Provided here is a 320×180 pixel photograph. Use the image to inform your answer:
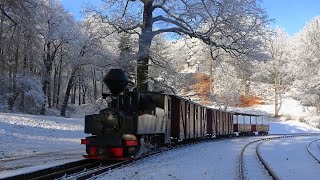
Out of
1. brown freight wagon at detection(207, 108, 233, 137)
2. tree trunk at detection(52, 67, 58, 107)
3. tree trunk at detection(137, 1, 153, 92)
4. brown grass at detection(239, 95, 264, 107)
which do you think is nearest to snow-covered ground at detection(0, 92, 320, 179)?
brown freight wagon at detection(207, 108, 233, 137)

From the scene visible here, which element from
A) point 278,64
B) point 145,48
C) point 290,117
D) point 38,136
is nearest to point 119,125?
point 145,48

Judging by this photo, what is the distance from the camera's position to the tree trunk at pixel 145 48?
78.5ft

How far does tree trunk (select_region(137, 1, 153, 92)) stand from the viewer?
23.9 metres

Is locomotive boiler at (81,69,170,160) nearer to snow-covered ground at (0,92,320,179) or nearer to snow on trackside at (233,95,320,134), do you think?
snow-covered ground at (0,92,320,179)

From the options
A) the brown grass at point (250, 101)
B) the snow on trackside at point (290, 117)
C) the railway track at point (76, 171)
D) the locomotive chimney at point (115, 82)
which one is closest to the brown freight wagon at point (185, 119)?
the railway track at point (76, 171)

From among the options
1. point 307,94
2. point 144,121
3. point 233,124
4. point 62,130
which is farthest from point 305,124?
point 144,121

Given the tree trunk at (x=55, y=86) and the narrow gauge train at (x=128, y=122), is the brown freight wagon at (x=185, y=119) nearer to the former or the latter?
the narrow gauge train at (x=128, y=122)

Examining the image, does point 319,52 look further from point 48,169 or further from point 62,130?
point 48,169

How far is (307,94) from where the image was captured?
54.8 m

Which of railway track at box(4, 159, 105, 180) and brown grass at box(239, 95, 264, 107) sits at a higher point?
brown grass at box(239, 95, 264, 107)

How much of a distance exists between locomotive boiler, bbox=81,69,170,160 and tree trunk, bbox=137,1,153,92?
7.97m

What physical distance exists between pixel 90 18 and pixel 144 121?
12.1 meters

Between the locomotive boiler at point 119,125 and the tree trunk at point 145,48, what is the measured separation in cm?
797

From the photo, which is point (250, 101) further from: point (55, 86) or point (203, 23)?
point (203, 23)
